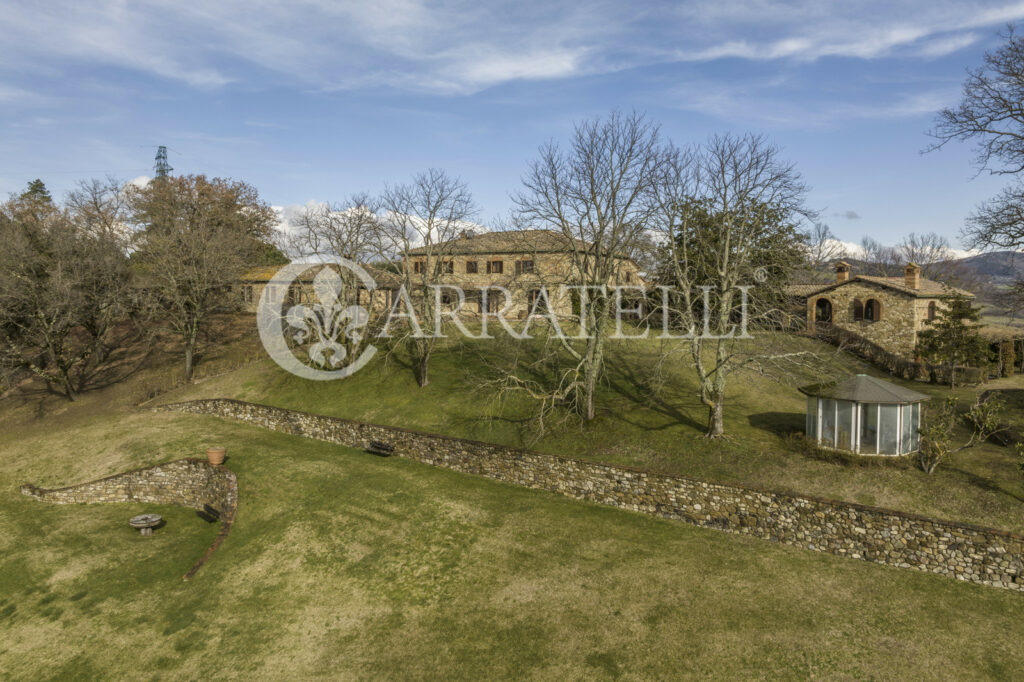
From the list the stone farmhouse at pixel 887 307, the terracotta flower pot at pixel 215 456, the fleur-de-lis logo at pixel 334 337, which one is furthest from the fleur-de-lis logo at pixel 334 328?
the stone farmhouse at pixel 887 307

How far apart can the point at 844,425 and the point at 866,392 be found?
1368 millimetres

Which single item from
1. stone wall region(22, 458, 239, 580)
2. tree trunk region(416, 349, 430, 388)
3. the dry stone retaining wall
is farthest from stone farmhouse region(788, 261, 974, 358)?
stone wall region(22, 458, 239, 580)

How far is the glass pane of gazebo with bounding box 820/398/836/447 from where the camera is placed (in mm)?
19953

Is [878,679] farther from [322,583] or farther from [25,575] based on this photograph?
[25,575]

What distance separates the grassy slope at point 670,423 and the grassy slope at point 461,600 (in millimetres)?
2520

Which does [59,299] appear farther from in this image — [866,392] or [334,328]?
[866,392]

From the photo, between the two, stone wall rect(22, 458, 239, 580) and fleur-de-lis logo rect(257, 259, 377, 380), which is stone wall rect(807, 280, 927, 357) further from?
stone wall rect(22, 458, 239, 580)

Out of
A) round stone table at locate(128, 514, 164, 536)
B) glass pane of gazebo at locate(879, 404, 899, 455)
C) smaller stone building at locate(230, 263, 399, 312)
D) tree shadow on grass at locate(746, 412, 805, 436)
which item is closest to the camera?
glass pane of gazebo at locate(879, 404, 899, 455)

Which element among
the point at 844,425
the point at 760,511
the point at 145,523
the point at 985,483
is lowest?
the point at 145,523

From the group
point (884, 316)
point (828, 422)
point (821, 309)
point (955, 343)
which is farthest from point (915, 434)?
point (821, 309)

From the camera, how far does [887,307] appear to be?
3716cm

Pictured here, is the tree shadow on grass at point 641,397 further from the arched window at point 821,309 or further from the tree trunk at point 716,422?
the arched window at point 821,309

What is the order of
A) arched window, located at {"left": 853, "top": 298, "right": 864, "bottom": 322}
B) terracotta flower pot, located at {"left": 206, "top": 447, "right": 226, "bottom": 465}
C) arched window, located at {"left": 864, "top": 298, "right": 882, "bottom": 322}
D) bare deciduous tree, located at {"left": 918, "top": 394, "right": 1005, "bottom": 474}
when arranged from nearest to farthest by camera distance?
bare deciduous tree, located at {"left": 918, "top": 394, "right": 1005, "bottom": 474} → terracotta flower pot, located at {"left": 206, "top": 447, "right": 226, "bottom": 465} → arched window, located at {"left": 864, "top": 298, "right": 882, "bottom": 322} → arched window, located at {"left": 853, "top": 298, "right": 864, "bottom": 322}

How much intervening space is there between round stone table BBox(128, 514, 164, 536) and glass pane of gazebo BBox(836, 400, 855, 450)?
24.8m
